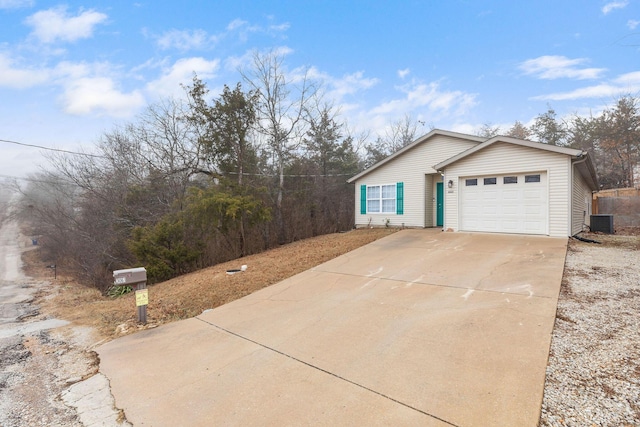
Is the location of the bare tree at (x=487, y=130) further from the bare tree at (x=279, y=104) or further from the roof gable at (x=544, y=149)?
the bare tree at (x=279, y=104)

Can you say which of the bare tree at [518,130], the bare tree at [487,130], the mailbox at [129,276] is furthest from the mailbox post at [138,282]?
the bare tree at [518,130]

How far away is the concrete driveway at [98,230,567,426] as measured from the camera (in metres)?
2.35

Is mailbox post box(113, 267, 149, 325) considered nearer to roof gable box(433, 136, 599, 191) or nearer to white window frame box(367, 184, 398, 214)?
roof gable box(433, 136, 599, 191)

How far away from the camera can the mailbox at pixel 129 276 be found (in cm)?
474

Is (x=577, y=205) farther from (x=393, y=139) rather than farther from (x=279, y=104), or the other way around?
(x=393, y=139)

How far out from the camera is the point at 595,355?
2848mm

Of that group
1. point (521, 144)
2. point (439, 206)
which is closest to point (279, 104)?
point (439, 206)

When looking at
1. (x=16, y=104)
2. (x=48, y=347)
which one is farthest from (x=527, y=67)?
(x=16, y=104)

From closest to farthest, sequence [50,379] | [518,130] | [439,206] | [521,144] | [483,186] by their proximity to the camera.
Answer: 1. [50,379]
2. [521,144]
3. [483,186]
4. [439,206]
5. [518,130]

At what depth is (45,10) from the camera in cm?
938

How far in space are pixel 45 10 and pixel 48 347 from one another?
34.7ft

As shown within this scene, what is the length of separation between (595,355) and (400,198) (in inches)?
418

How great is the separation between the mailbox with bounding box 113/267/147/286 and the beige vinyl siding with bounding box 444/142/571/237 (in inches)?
371

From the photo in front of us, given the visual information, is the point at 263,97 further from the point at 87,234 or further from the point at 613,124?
the point at 613,124
